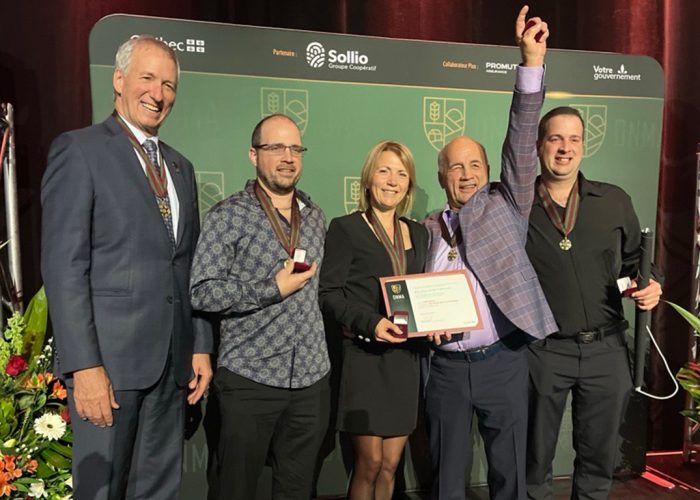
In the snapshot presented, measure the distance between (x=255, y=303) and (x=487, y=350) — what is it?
904mm

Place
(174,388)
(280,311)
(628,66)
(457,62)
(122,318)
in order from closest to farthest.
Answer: (122,318)
(174,388)
(280,311)
(457,62)
(628,66)

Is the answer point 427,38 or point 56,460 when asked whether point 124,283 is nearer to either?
point 56,460

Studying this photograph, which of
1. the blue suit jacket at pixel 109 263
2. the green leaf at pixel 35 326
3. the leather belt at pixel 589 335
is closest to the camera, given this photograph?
the blue suit jacket at pixel 109 263

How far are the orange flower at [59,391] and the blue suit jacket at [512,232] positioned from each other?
5.45ft

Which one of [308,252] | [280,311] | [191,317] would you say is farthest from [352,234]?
[191,317]

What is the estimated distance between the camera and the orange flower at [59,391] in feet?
7.66

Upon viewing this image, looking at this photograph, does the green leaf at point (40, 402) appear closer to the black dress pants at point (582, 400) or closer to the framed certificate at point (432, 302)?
the framed certificate at point (432, 302)

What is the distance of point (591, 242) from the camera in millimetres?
2449

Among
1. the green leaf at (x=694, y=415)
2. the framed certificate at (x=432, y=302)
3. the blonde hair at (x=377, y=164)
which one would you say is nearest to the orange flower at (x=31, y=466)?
the framed certificate at (x=432, y=302)

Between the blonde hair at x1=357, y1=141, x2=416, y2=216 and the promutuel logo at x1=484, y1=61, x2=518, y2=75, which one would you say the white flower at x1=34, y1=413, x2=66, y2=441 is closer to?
the blonde hair at x1=357, y1=141, x2=416, y2=216

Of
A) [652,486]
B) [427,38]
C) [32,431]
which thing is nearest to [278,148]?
[32,431]

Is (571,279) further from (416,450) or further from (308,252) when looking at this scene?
(416,450)

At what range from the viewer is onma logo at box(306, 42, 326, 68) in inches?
120

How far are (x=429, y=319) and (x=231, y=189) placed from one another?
134cm
